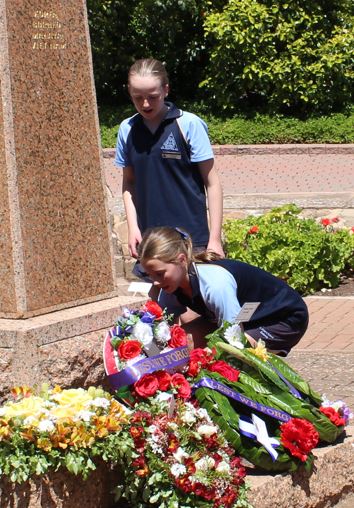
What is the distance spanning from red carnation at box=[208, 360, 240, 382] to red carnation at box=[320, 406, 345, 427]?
19.9 inches

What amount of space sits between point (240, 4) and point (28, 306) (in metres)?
12.6

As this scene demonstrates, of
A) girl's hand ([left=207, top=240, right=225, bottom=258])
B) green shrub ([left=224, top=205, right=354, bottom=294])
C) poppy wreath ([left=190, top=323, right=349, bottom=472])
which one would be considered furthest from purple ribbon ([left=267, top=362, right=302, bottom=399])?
green shrub ([left=224, top=205, right=354, bottom=294])

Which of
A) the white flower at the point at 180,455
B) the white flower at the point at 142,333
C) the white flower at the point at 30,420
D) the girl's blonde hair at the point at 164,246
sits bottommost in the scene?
the white flower at the point at 180,455

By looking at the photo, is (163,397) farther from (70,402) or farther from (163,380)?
(70,402)

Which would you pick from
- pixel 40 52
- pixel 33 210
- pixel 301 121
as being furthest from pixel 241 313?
pixel 301 121

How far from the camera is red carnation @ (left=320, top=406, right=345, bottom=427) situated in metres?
4.27

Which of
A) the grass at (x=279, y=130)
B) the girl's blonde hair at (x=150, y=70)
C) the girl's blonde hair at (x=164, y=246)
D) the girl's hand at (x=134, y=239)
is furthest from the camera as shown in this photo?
the grass at (x=279, y=130)

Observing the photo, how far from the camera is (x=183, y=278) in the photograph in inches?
171

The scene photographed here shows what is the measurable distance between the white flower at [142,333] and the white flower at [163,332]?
0.04m

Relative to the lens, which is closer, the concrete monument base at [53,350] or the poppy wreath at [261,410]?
the concrete monument base at [53,350]

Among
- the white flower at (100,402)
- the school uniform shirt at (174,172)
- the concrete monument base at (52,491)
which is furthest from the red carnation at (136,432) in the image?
the school uniform shirt at (174,172)

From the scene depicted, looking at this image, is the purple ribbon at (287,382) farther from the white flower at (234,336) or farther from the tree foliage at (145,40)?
the tree foliage at (145,40)

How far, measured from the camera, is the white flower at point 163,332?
12.7ft

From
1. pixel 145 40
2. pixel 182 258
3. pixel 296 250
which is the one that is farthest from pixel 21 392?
pixel 145 40
